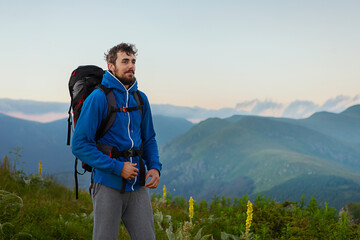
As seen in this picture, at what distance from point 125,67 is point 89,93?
55 centimetres

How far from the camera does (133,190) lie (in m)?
3.18

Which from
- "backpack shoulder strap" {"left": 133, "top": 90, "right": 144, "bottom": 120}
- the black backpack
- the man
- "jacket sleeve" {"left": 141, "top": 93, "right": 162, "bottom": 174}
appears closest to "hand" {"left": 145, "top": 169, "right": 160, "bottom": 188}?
the man

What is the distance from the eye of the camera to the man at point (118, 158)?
2975 mm

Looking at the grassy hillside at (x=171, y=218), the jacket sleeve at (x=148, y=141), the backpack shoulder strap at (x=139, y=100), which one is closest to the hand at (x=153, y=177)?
the jacket sleeve at (x=148, y=141)

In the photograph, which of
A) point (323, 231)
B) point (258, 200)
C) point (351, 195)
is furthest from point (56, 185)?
point (351, 195)

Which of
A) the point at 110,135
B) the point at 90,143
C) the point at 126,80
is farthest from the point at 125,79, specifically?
the point at 90,143

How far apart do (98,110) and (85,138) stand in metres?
0.31

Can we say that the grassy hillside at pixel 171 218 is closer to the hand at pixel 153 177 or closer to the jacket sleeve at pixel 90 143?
the hand at pixel 153 177

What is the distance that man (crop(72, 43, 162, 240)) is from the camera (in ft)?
9.76

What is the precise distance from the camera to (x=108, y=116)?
3.13m

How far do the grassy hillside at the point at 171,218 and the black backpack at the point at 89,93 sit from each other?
2.23 metres

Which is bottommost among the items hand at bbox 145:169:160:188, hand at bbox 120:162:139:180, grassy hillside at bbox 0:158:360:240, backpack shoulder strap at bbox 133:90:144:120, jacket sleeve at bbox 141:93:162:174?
grassy hillside at bbox 0:158:360:240

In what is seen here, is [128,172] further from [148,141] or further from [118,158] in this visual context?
[148,141]

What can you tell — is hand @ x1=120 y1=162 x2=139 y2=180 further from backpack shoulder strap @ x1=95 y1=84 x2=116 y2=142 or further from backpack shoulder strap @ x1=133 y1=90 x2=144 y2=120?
backpack shoulder strap @ x1=133 y1=90 x2=144 y2=120
